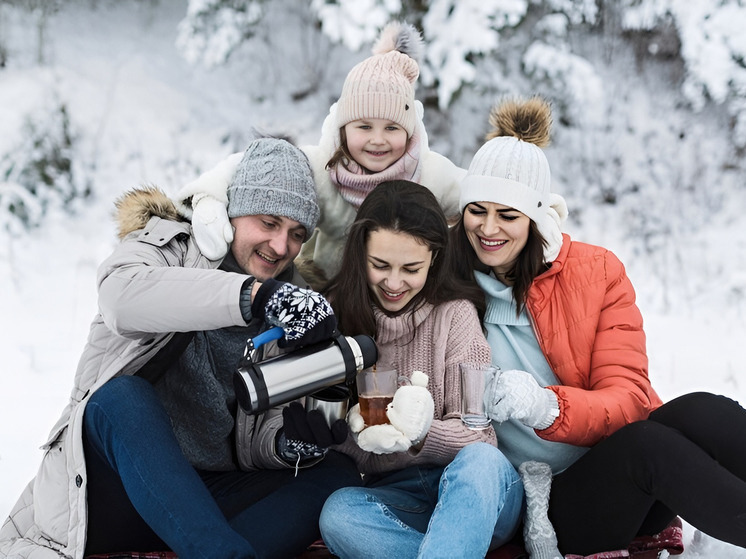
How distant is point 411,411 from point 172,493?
609mm

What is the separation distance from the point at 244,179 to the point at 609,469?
1.31m

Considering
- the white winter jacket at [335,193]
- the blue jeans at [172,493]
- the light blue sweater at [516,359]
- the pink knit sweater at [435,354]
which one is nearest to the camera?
the blue jeans at [172,493]

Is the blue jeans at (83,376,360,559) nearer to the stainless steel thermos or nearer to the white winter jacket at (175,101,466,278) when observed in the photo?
the stainless steel thermos

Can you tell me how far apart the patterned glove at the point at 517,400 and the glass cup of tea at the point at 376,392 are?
0.83 feet

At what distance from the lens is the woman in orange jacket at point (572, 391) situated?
6.14 feet

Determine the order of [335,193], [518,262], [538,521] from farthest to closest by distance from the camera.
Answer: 1. [335,193]
2. [518,262]
3. [538,521]

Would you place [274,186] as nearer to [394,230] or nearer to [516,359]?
[394,230]

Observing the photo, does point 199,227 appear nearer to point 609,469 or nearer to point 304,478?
point 304,478

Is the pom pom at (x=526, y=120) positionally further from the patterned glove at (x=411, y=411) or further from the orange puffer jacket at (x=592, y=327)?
the patterned glove at (x=411, y=411)

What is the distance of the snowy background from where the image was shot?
4.66m

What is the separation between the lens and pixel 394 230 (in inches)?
85.1

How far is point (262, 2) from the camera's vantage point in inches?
218

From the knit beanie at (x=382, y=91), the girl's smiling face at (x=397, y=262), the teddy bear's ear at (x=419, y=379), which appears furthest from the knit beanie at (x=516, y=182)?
the teddy bear's ear at (x=419, y=379)

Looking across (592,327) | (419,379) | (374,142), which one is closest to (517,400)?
(419,379)
